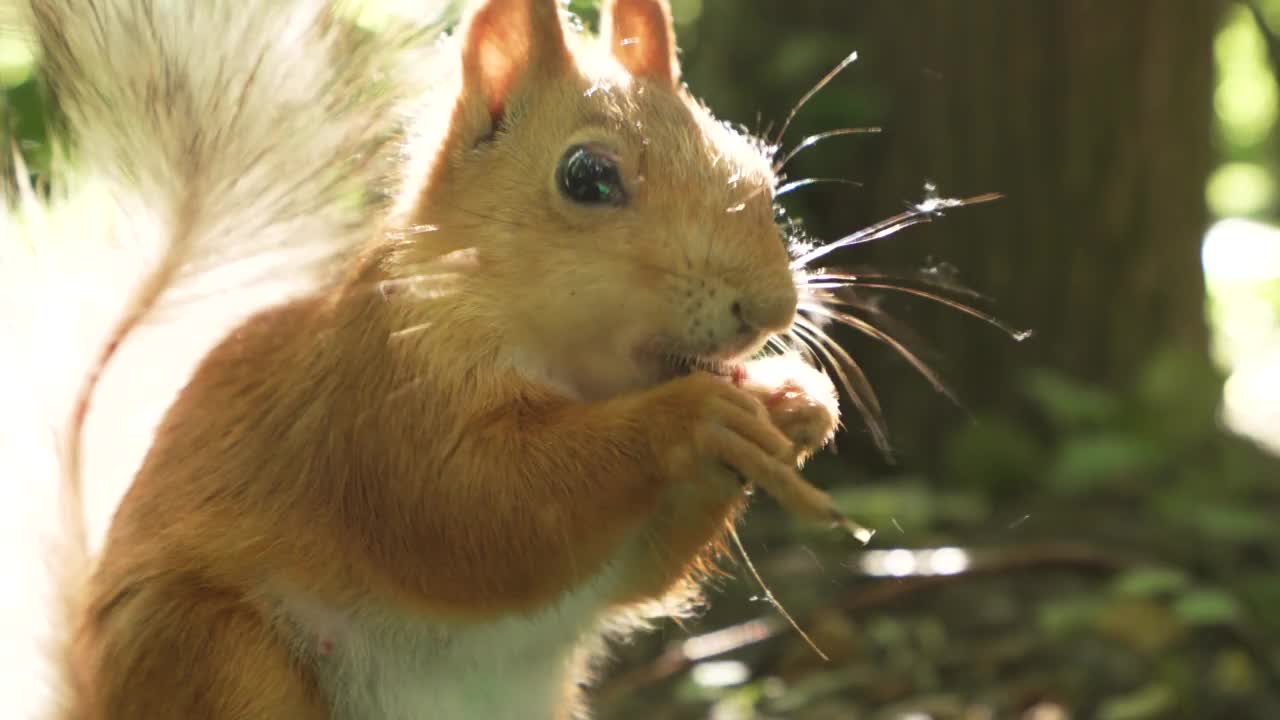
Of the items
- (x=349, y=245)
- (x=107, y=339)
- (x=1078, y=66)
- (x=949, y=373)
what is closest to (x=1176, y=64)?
(x=1078, y=66)

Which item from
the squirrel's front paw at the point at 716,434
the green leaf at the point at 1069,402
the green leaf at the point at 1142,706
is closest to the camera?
the squirrel's front paw at the point at 716,434

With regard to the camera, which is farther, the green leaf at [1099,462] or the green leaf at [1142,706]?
the green leaf at [1099,462]

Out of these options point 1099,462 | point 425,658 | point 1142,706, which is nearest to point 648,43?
point 425,658

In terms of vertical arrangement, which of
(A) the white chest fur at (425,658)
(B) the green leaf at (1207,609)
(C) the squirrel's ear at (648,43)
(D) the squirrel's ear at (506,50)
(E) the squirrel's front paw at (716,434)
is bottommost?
(A) the white chest fur at (425,658)

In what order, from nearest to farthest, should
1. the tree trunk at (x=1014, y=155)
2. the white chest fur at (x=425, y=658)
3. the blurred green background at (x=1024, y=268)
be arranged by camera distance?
the white chest fur at (x=425, y=658), the blurred green background at (x=1024, y=268), the tree trunk at (x=1014, y=155)

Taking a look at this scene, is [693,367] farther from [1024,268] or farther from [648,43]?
[1024,268]

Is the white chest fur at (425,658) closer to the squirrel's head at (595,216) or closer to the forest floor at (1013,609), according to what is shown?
the squirrel's head at (595,216)

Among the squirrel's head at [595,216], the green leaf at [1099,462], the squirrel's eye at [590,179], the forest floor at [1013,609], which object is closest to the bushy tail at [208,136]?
the squirrel's head at [595,216]

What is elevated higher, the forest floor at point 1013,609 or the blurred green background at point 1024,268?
the blurred green background at point 1024,268
